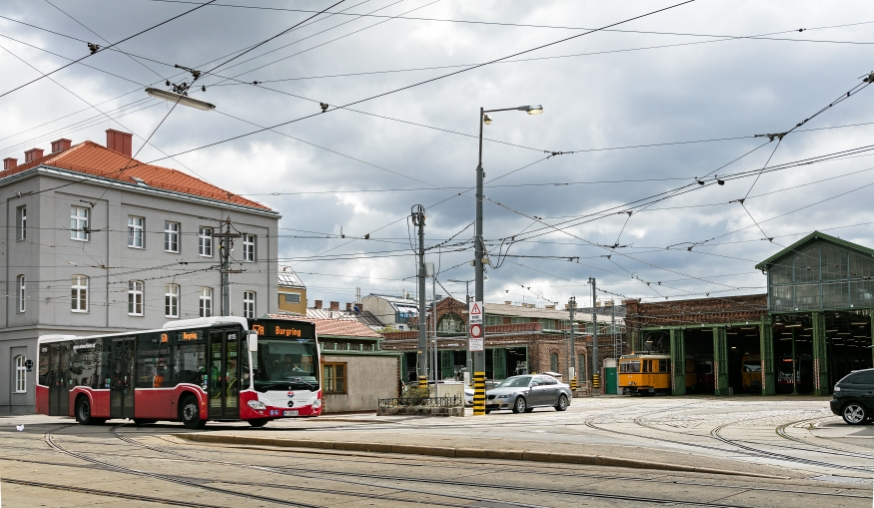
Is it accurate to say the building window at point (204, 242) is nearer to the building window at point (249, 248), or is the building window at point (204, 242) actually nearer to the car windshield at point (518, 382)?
the building window at point (249, 248)

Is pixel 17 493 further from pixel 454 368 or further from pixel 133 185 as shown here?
pixel 454 368

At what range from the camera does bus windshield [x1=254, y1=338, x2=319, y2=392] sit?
24.4m

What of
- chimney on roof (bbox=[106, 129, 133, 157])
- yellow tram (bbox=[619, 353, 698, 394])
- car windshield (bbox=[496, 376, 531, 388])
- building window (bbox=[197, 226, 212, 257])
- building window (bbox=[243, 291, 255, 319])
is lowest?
yellow tram (bbox=[619, 353, 698, 394])

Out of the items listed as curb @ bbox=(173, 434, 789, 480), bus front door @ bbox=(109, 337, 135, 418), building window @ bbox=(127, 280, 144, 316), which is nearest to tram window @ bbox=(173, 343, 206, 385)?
bus front door @ bbox=(109, 337, 135, 418)

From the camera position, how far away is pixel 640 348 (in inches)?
2608

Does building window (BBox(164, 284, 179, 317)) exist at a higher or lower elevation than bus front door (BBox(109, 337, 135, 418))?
higher

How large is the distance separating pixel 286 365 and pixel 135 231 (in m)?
29.6

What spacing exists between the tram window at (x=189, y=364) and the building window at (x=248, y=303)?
3139 cm

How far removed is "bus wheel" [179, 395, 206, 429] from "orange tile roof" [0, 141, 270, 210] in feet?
72.2

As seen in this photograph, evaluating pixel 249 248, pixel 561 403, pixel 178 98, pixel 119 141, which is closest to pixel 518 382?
pixel 561 403

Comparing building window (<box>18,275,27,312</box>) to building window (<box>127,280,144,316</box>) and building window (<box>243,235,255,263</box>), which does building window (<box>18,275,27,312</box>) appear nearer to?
building window (<box>127,280,144,316</box>)

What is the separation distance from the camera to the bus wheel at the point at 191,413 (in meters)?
25.2

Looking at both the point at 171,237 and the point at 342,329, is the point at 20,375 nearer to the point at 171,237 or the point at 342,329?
the point at 171,237

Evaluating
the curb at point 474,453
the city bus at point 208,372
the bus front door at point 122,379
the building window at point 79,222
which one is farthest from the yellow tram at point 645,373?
the curb at point 474,453
